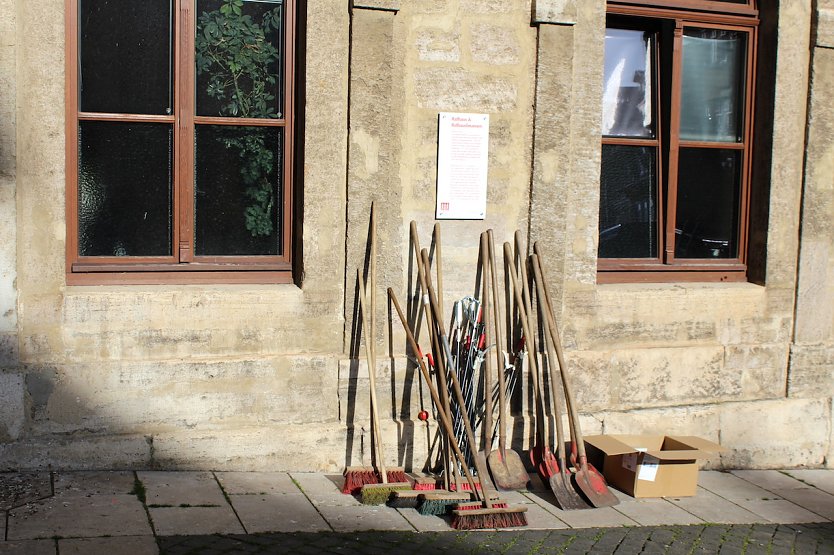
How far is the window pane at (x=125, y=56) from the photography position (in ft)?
18.0

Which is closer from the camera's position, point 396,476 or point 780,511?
point 396,476

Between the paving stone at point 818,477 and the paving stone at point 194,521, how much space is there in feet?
11.8

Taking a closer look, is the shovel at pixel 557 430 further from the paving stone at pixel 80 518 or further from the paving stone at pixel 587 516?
the paving stone at pixel 80 518

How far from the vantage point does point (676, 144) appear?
21.8ft

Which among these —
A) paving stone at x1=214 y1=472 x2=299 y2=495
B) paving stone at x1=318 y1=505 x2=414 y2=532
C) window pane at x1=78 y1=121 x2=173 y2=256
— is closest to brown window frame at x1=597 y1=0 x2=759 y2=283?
paving stone at x1=318 y1=505 x2=414 y2=532

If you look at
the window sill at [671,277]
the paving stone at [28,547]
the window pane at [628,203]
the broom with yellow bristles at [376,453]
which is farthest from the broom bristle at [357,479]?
the window pane at [628,203]

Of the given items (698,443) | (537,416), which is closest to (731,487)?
(698,443)

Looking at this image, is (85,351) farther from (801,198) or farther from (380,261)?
(801,198)

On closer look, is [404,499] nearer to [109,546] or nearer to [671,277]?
[109,546]

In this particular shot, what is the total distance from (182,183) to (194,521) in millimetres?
1832

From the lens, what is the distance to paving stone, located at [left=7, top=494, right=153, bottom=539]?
15.1ft

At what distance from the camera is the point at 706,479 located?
6.36 m

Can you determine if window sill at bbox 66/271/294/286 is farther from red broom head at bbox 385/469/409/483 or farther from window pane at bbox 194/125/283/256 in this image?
red broom head at bbox 385/469/409/483

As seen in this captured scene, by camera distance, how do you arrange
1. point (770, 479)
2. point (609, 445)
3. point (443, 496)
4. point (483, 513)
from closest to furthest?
point (483, 513), point (443, 496), point (609, 445), point (770, 479)
